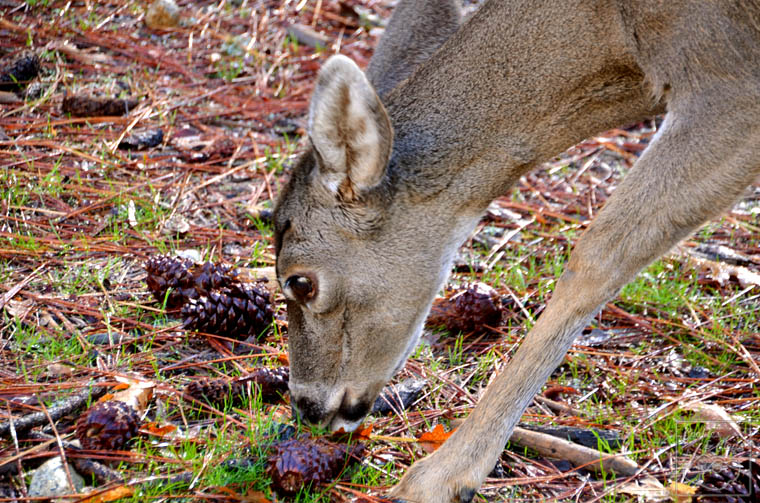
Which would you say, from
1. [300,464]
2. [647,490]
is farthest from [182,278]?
[647,490]

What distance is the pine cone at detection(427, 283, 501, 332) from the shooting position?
14.3 ft

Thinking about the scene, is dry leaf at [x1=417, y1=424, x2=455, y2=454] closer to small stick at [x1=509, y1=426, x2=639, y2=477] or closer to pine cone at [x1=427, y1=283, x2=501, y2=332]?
small stick at [x1=509, y1=426, x2=639, y2=477]

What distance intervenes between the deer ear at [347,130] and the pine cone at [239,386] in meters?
0.91

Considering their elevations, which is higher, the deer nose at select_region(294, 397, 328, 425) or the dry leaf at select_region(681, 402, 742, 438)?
the dry leaf at select_region(681, 402, 742, 438)

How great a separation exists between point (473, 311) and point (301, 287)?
1.14 meters

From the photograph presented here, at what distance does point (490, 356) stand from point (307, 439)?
1251 mm

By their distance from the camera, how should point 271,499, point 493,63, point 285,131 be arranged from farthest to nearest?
1. point 285,131
2. point 493,63
3. point 271,499

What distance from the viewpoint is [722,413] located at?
3.69 m

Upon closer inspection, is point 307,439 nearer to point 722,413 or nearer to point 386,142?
point 386,142

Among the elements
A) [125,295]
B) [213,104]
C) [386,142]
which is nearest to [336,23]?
[213,104]

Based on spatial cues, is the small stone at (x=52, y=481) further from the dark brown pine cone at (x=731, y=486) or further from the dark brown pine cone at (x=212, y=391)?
the dark brown pine cone at (x=731, y=486)

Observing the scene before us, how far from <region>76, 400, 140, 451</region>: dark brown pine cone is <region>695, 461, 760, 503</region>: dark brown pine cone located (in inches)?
85.0

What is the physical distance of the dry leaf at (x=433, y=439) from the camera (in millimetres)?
3564

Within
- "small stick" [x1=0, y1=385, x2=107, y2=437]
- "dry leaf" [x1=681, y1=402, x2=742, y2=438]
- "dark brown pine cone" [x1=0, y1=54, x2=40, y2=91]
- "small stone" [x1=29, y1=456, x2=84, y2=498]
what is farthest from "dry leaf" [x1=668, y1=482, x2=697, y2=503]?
"dark brown pine cone" [x1=0, y1=54, x2=40, y2=91]
